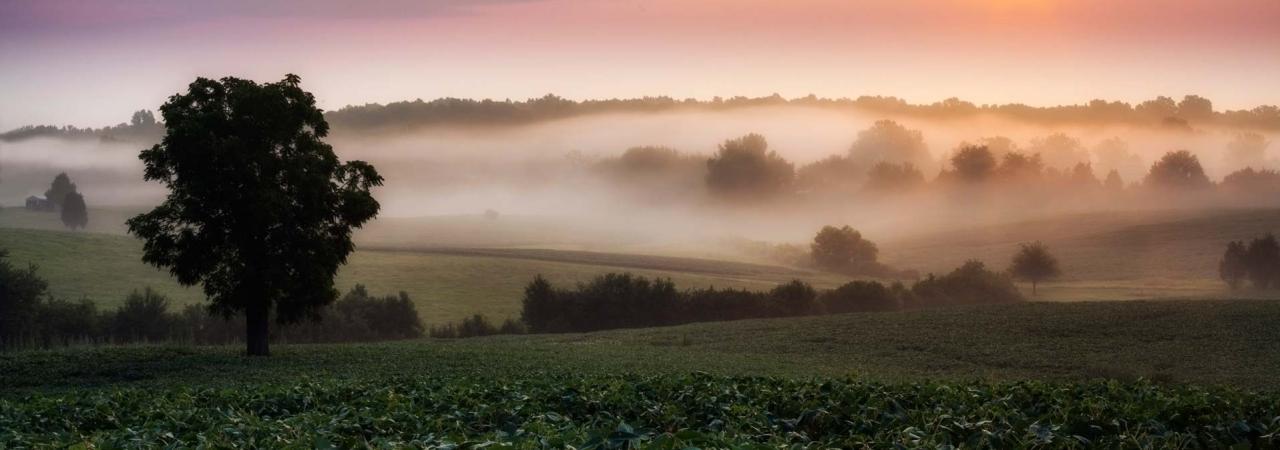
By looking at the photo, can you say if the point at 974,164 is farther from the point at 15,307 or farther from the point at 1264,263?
the point at 15,307

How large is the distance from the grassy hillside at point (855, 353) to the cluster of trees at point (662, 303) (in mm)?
20360

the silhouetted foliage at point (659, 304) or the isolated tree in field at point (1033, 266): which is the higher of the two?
the isolated tree in field at point (1033, 266)

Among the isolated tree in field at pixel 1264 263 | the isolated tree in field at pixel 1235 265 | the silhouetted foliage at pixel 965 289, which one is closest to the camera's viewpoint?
the silhouetted foliage at pixel 965 289

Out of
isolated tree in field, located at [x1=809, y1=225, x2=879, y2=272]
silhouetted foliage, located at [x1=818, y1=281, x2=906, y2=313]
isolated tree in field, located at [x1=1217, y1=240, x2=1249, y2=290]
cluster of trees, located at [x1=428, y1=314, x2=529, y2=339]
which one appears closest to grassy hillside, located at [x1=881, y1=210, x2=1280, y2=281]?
isolated tree in field, located at [x1=1217, y1=240, x2=1249, y2=290]

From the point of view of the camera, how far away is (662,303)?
93.7 meters

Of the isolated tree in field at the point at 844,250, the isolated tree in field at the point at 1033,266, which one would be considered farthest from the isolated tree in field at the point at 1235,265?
the isolated tree in field at the point at 844,250

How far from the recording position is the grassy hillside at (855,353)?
43.8 metres

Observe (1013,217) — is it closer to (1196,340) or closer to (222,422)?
(1196,340)

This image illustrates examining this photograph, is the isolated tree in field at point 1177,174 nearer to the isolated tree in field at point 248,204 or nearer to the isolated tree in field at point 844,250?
the isolated tree in field at point 844,250

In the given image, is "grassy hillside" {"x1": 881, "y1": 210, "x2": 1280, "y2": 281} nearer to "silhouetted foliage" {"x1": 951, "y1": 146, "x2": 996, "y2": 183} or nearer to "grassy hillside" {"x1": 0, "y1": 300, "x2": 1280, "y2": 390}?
"silhouetted foliage" {"x1": 951, "y1": 146, "x2": 996, "y2": 183}

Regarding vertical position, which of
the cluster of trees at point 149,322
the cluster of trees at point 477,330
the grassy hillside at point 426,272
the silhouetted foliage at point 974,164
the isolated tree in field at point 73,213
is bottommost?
the cluster of trees at point 477,330

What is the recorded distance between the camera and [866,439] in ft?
44.2

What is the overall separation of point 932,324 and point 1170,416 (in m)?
51.6

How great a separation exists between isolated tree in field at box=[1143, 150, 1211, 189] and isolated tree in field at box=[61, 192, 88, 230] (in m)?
170
